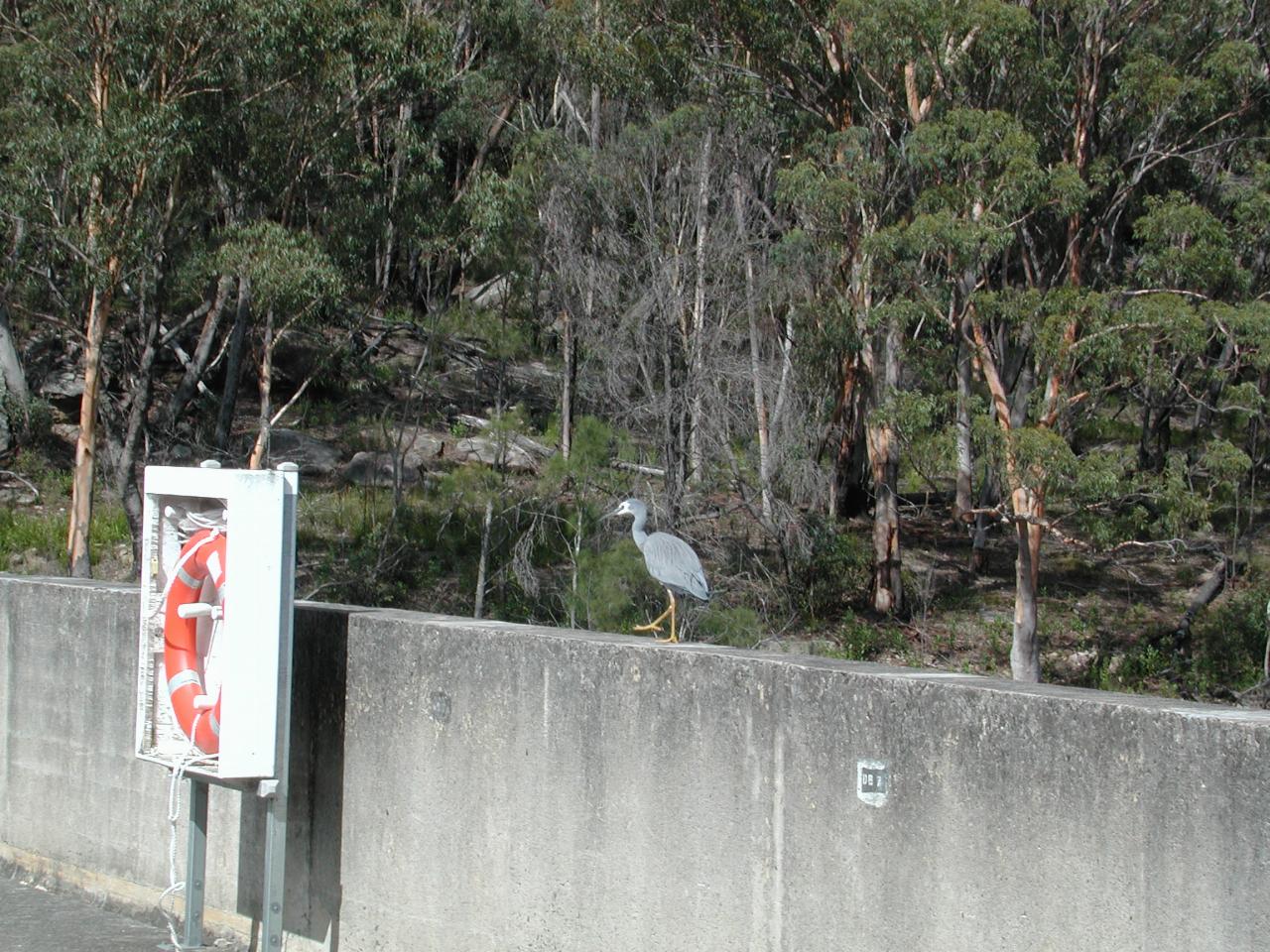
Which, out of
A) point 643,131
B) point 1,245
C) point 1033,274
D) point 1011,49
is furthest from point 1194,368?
point 1,245

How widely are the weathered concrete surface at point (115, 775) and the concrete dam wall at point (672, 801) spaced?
15 mm

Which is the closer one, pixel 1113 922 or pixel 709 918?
pixel 1113 922

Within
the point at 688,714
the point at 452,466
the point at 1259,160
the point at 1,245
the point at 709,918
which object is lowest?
the point at 709,918

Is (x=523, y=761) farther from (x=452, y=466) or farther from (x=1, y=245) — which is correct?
(x=452, y=466)

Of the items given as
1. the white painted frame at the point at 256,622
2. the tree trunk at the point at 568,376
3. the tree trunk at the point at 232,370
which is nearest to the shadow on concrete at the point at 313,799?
the white painted frame at the point at 256,622

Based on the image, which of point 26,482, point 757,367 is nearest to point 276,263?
point 757,367

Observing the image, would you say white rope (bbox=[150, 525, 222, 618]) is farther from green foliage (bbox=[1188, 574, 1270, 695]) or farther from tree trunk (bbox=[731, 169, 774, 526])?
green foliage (bbox=[1188, 574, 1270, 695])

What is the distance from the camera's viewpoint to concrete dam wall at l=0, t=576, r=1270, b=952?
3561 millimetres

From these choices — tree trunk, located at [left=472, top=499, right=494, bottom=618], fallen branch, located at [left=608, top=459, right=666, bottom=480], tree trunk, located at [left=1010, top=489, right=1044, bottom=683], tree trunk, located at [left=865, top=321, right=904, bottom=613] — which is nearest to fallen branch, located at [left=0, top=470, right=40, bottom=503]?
tree trunk, located at [left=472, top=499, right=494, bottom=618]

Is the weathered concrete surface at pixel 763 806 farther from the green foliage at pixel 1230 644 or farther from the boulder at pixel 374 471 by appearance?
the boulder at pixel 374 471

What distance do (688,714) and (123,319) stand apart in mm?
21502

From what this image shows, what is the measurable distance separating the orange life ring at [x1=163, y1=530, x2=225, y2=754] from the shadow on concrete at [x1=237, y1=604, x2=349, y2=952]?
1.36 ft

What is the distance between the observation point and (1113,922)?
356 cm

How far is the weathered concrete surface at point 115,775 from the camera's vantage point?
557 cm
